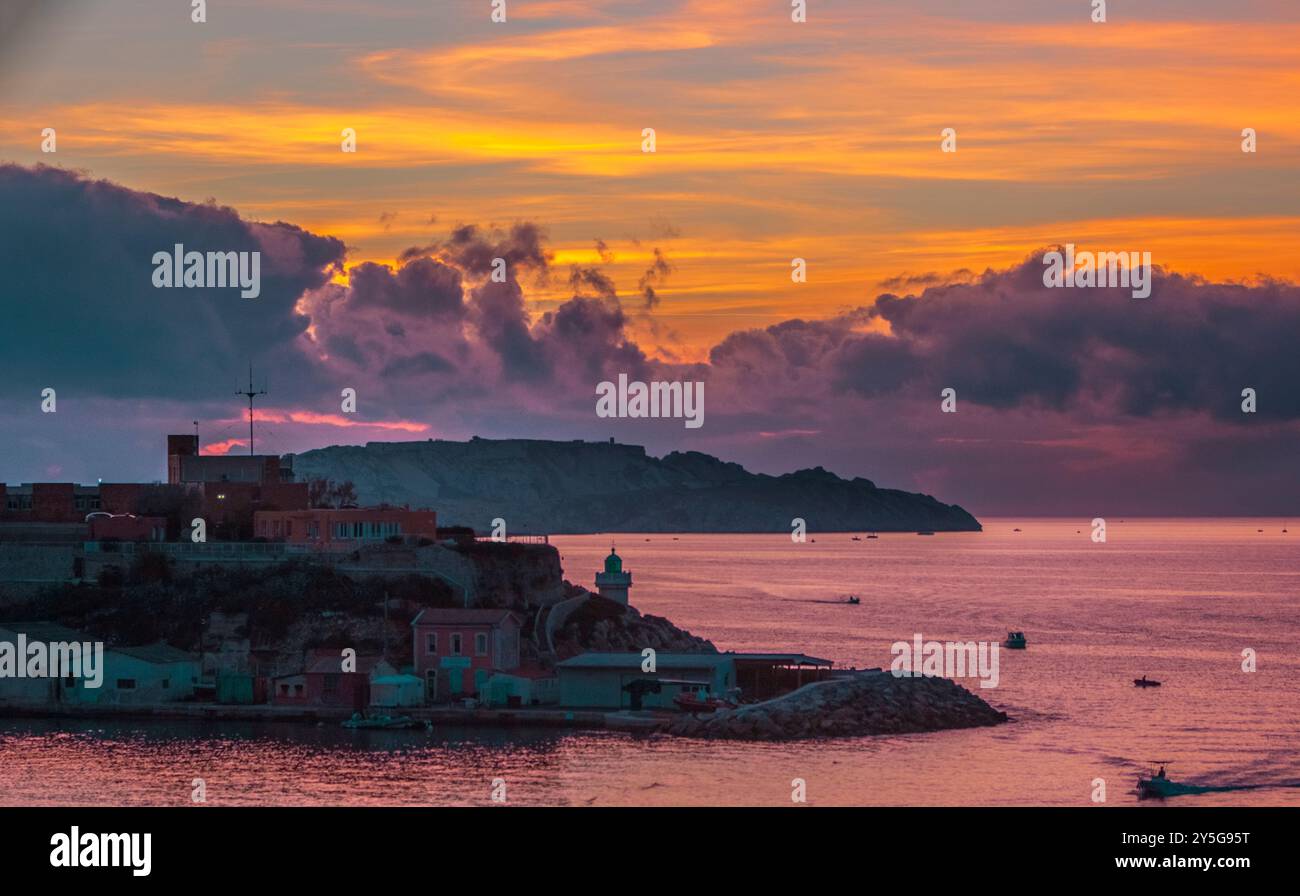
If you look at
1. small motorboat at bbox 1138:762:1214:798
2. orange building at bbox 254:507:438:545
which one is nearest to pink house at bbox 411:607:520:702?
orange building at bbox 254:507:438:545

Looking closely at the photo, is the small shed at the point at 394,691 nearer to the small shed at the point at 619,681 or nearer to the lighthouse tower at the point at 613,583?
the small shed at the point at 619,681

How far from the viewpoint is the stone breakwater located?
49781mm

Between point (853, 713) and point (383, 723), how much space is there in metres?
14.2

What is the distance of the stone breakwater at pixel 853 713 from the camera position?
163 feet

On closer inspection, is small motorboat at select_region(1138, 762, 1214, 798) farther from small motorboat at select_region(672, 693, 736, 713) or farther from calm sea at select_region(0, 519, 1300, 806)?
small motorboat at select_region(672, 693, 736, 713)

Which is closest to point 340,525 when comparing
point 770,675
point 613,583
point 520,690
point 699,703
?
point 613,583

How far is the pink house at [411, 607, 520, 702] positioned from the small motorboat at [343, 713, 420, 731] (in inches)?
150

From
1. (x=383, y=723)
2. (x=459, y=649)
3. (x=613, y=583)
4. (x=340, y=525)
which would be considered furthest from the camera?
(x=613, y=583)

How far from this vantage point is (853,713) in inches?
2028

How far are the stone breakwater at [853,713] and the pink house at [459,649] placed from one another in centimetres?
817

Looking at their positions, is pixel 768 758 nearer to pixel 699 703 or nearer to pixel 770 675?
pixel 699 703
